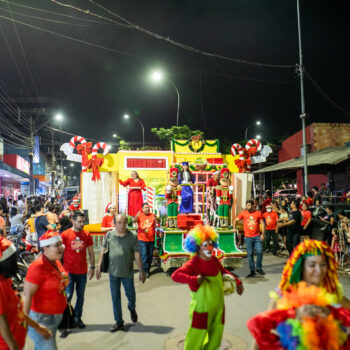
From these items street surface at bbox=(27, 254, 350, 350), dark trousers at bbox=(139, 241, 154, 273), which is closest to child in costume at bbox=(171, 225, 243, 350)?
street surface at bbox=(27, 254, 350, 350)

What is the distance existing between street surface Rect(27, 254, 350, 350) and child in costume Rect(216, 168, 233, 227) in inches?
80.9

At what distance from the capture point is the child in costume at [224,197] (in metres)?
10.2

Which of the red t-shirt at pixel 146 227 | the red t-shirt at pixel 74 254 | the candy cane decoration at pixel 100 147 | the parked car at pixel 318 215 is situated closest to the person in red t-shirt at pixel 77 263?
the red t-shirt at pixel 74 254

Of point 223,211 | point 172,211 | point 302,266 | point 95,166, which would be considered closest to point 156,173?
point 95,166

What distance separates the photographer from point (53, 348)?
11.3ft

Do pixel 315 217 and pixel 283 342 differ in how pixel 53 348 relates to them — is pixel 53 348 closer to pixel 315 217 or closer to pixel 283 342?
pixel 283 342

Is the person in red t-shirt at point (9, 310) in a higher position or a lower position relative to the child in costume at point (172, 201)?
lower

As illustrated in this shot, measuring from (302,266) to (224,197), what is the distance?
7.58 meters

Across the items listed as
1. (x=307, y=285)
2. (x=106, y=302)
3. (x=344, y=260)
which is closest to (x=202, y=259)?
(x=307, y=285)

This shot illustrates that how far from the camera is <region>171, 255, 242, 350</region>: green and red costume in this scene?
362 centimetres

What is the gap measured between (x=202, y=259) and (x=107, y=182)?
10.4 m

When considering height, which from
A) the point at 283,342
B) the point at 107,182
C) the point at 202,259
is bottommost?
the point at 283,342

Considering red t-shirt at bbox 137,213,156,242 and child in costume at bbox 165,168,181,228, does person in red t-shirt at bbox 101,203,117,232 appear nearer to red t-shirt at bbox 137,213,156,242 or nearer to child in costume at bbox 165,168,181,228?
red t-shirt at bbox 137,213,156,242

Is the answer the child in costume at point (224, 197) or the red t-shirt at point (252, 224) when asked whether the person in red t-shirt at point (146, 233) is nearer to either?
the child in costume at point (224, 197)
